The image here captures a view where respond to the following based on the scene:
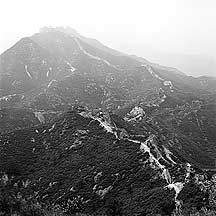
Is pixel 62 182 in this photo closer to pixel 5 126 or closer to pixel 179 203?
pixel 179 203

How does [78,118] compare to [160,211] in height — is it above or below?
below

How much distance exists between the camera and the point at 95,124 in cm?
11956

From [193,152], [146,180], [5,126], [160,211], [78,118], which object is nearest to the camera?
[160,211]

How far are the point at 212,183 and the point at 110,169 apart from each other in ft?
94.6

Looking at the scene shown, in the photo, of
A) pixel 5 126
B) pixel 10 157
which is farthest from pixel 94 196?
pixel 5 126

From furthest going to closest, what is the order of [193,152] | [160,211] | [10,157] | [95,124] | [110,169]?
[193,152] < [95,124] < [10,157] < [110,169] < [160,211]

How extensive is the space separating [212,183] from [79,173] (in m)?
37.1

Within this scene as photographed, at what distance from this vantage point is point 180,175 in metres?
72.6

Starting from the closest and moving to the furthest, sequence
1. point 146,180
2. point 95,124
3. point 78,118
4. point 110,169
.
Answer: point 146,180
point 110,169
point 95,124
point 78,118

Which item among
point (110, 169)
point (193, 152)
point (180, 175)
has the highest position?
point (180, 175)

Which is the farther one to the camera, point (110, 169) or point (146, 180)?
point (110, 169)

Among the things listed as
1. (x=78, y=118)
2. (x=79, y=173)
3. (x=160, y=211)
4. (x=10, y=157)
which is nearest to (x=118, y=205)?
(x=160, y=211)

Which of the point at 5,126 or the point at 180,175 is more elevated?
the point at 180,175

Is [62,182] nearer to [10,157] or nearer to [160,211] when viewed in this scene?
[10,157]
